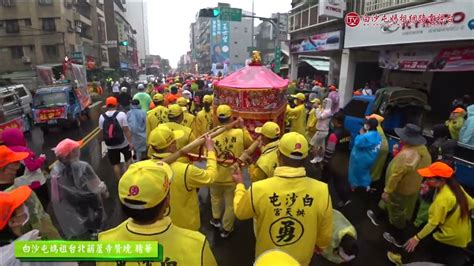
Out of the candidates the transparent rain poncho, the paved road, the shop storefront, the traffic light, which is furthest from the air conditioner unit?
the transparent rain poncho

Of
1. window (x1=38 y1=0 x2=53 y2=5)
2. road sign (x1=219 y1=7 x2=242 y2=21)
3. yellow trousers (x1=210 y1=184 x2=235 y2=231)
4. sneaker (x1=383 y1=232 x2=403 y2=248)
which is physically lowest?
sneaker (x1=383 y1=232 x2=403 y2=248)

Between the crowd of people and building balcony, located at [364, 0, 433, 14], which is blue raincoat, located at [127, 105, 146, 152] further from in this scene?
building balcony, located at [364, 0, 433, 14]

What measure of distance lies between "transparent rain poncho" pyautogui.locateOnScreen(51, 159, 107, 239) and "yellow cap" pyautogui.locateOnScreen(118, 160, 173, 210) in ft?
8.42

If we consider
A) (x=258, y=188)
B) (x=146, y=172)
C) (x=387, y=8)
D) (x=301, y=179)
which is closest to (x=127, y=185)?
→ (x=146, y=172)

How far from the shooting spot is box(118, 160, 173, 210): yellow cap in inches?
67.3

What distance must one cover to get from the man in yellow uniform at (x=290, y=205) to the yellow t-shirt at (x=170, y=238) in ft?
2.74

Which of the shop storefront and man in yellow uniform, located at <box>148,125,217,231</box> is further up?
the shop storefront

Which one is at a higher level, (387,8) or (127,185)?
(387,8)

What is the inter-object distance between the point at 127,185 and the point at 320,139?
7.00m

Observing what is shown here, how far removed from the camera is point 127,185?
5.69ft

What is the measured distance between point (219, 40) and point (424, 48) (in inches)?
2326

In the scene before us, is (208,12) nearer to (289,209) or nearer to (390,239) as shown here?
(390,239)

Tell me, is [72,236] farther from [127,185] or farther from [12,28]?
[12,28]

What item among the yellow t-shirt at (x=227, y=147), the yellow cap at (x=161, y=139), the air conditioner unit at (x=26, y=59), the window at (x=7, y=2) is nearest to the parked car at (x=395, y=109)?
the yellow t-shirt at (x=227, y=147)
